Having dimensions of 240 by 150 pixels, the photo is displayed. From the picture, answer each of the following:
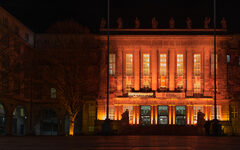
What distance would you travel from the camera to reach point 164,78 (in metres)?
76.4

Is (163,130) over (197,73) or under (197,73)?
under

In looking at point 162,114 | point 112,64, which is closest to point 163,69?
point 162,114

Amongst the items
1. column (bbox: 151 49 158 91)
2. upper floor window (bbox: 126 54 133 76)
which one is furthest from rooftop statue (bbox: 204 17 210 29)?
upper floor window (bbox: 126 54 133 76)

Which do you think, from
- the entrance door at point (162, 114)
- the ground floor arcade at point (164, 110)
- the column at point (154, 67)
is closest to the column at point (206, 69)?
the ground floor arcade at point (164, 110)

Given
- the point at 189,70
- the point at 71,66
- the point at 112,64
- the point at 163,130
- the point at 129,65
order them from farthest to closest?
the point at 129,65
the point at 112,64
the point at 189,70
the point at 163,130
the point at 71,66

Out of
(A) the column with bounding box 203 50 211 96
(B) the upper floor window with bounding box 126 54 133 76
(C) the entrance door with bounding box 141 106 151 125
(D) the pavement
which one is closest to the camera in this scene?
(D) the pavement

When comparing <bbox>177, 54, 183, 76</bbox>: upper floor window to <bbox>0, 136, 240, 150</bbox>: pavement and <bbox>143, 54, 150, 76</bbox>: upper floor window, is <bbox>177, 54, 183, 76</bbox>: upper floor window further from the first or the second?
<bbox>0, 136, 240, 150</bbox>: pavement

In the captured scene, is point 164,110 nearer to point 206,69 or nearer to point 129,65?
point 129,65

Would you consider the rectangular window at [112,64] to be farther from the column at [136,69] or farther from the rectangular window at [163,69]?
the rectangular window at [163,69]

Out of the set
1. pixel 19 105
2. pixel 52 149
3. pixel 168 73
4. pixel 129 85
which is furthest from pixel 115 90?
Answer: pixel 52 149

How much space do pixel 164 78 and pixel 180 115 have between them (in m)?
7.02

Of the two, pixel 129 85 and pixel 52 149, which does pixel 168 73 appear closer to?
pixel 129 85

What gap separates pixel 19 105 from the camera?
71.9 metres

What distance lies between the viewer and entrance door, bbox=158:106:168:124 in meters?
74.3
